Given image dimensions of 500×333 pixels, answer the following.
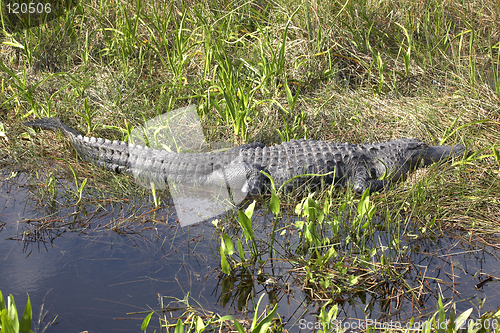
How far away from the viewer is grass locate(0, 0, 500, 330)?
8.14ft

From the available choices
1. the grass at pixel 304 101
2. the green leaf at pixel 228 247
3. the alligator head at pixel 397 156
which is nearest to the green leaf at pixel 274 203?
the grass at pixel 304 101

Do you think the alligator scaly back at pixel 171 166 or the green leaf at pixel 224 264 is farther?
the alligator scaly back at pixel 171 166

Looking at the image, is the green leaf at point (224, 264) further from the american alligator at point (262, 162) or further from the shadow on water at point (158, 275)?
A: the american alligator at point (262, 162)

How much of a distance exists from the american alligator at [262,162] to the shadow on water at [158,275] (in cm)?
61

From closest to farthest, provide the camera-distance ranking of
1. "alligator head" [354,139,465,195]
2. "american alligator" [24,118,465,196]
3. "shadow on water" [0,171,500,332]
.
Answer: "shadow on water" [0,171,500,332], "american alligator" [24,118,465,196], "alligator head" [354,139,465,195]

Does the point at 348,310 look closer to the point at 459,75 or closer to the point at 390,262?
the point at 390,262

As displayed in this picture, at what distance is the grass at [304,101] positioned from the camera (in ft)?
8.14

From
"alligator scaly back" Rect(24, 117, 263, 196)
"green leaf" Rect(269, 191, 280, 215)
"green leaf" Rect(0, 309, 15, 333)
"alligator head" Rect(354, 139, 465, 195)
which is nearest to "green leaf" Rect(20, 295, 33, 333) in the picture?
"green leaf" Rect(0, 309, 15, 333)

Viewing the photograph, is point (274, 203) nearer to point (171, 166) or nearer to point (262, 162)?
point (262, 162)

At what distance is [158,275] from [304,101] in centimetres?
272

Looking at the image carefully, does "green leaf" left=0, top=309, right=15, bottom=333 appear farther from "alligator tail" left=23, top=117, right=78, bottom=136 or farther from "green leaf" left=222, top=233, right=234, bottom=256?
"alligator tail" left=23, top=117, right=78, bottom=136

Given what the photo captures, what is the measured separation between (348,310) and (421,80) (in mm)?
3425

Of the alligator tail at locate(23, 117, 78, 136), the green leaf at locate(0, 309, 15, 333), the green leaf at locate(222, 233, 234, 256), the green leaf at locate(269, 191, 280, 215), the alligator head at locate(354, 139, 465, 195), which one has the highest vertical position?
the green leaf at locate(0, 309, 15, 333)

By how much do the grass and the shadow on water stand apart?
0.26ft
